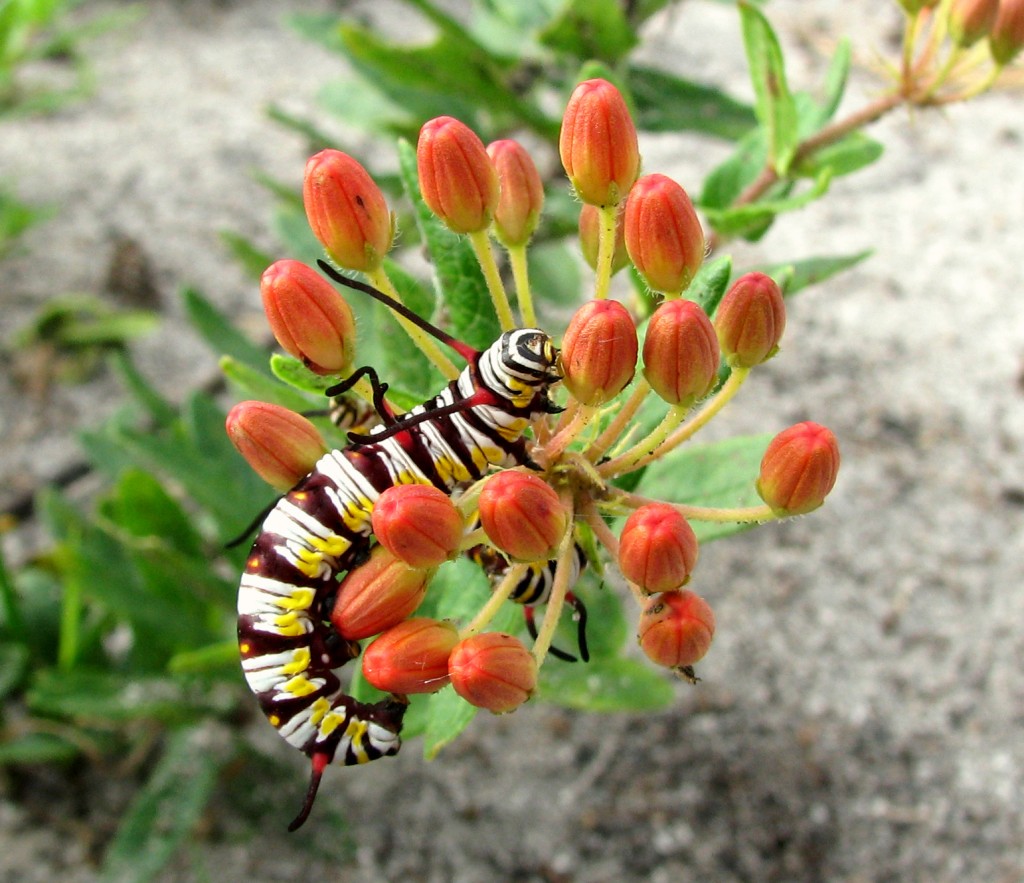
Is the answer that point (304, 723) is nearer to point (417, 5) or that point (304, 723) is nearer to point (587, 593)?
point (587, 593)

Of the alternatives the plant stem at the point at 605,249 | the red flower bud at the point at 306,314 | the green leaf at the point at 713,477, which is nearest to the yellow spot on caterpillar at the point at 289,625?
the red flower bud at the point at 306,314

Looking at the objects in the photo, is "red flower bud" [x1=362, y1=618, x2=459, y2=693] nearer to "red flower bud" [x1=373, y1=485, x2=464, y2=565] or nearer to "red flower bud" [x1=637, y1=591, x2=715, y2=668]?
"red flower bud" [x1=373, y1=485, x2=464, y2=565]

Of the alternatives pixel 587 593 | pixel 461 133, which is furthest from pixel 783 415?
pixel 461 133

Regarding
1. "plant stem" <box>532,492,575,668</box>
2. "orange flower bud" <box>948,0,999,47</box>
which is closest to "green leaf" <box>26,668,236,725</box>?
"plant stem" <box>532,492,575,668</box>

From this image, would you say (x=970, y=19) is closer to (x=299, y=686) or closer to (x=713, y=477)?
(x=713, y=477)

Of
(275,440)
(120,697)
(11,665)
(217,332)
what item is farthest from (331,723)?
(11,665)
